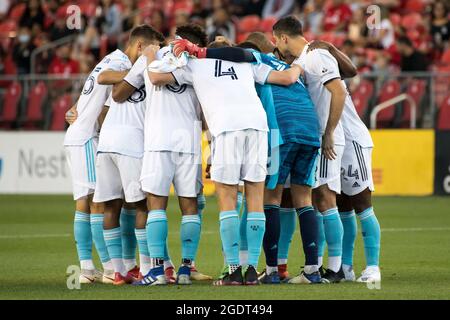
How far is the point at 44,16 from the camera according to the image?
87.8 feet

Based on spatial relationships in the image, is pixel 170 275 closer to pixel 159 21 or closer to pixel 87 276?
pixel 87 276

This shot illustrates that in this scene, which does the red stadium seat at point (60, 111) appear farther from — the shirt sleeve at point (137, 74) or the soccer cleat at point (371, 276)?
the soccer cleat at point (371, 276)

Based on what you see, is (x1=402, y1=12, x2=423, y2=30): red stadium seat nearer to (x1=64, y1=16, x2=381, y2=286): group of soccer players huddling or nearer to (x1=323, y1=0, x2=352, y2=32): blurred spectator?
(x1=323, y1=0, x2=352, y2=32): blurred spectator

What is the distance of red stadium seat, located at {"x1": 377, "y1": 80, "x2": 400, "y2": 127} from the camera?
2061 cm

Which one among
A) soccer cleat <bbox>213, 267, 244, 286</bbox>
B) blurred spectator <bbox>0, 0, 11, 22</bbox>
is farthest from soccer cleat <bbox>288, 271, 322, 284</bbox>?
blurred spectator <bbox>0, 0, 11, 22</bbox>

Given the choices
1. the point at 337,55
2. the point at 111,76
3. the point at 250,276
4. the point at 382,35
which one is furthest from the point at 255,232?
the point at 382,35

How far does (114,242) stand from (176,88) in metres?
1.46

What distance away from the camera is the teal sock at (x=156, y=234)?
31.1 ft

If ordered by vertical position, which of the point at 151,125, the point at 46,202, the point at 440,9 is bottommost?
the point at 46,202

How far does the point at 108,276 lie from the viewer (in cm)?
1023

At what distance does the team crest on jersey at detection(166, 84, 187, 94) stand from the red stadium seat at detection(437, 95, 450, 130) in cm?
1158
